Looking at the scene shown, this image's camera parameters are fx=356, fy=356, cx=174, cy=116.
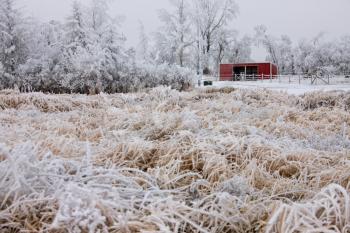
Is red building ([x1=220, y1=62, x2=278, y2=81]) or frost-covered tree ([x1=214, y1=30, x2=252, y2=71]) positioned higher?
frost-covered tree ([x1=214, y1=30, x2=252, y2=71])

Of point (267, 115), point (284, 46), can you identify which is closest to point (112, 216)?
point (267, 115)

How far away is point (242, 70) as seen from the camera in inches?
1385

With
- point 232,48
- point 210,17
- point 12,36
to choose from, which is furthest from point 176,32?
point 12,36

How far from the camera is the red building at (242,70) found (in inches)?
1339

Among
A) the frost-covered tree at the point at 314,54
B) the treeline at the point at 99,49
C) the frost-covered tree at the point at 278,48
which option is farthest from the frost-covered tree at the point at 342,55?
the treeline at the point at 99,49

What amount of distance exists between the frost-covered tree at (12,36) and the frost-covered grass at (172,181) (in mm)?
15547

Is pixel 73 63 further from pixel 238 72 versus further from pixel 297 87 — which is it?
pixel 238 72

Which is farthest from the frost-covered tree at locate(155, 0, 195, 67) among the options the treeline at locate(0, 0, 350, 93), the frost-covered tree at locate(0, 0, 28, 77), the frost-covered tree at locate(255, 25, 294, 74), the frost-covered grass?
the frost-covered grass

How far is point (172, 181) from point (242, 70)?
3432 cm

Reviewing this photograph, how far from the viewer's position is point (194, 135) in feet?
8.91

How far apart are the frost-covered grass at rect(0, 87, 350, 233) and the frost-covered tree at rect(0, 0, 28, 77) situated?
15.5 meters

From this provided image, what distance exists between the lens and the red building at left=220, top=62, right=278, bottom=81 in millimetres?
34000

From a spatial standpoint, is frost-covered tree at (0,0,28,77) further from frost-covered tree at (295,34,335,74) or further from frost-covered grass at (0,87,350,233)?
frost-covered tree at (295,34,335,74)

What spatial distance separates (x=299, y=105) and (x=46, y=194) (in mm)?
6001
